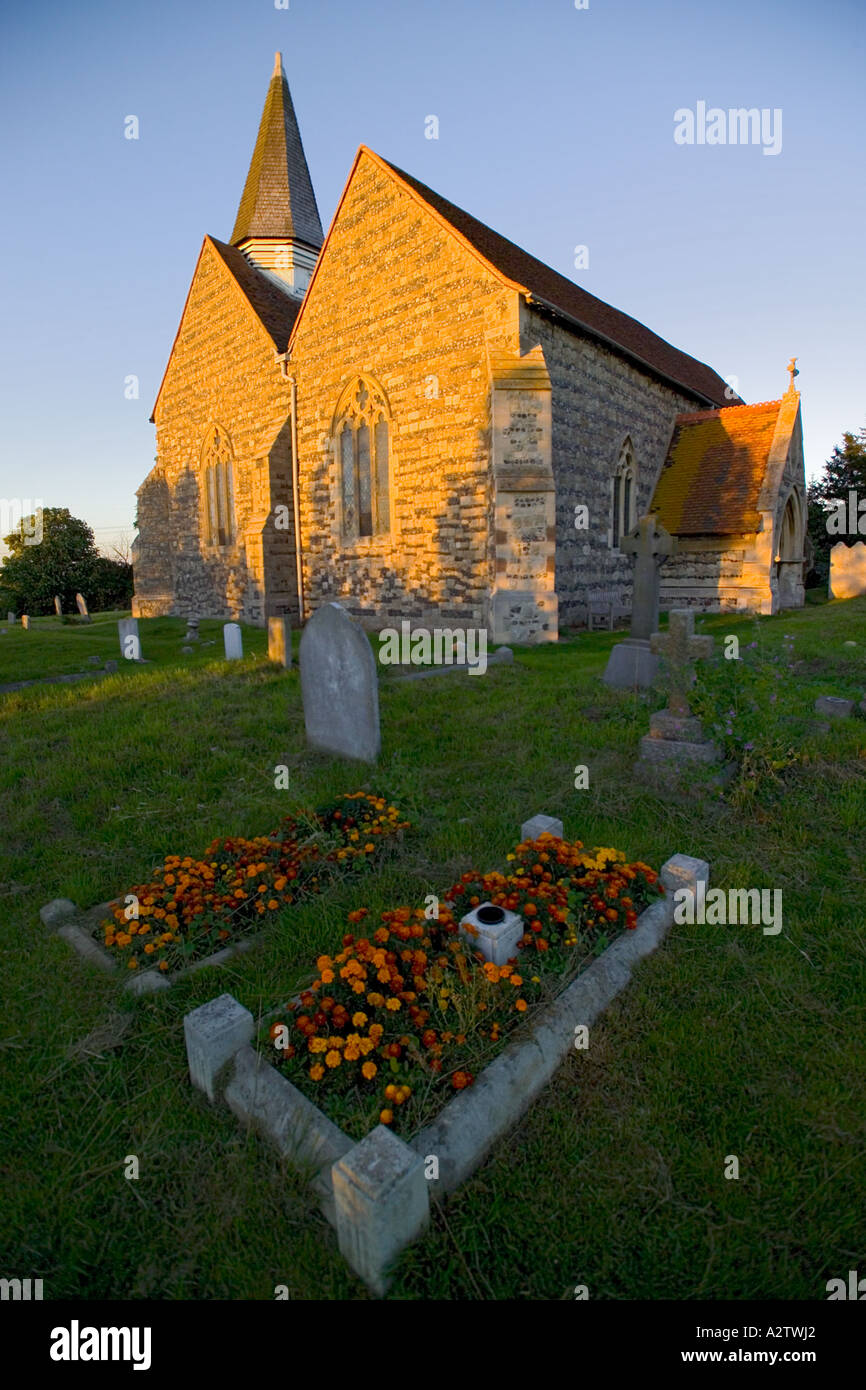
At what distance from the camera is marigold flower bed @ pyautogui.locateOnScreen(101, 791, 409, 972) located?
3.61m

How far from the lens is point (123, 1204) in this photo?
87.6 inches

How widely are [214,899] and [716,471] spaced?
Result: 57.4ft

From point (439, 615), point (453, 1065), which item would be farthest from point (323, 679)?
point (439, 615)

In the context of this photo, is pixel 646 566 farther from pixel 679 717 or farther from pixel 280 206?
pixel 280 206

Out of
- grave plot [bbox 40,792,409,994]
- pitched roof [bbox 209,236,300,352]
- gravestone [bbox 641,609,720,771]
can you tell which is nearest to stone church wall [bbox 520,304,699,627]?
pitched roof [bbox 209,236,300,352]

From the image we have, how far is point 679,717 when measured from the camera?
5477 millimetres

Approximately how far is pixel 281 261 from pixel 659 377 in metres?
12.3

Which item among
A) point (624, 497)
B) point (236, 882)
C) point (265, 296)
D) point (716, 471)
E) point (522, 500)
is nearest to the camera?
point (236, 882)

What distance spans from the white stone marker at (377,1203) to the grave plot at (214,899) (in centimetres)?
167

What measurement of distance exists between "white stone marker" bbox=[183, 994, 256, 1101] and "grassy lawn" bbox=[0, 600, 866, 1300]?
10cm

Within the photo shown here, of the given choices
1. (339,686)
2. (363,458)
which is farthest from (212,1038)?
(363,458)

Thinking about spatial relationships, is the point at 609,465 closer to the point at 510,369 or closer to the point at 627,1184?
the point at 510,369

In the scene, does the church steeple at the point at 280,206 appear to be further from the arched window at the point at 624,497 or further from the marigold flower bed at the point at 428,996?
the marigold flower bed at the point at 428,996

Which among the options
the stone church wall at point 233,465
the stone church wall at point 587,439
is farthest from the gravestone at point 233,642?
the stone church wall at point 587,439
